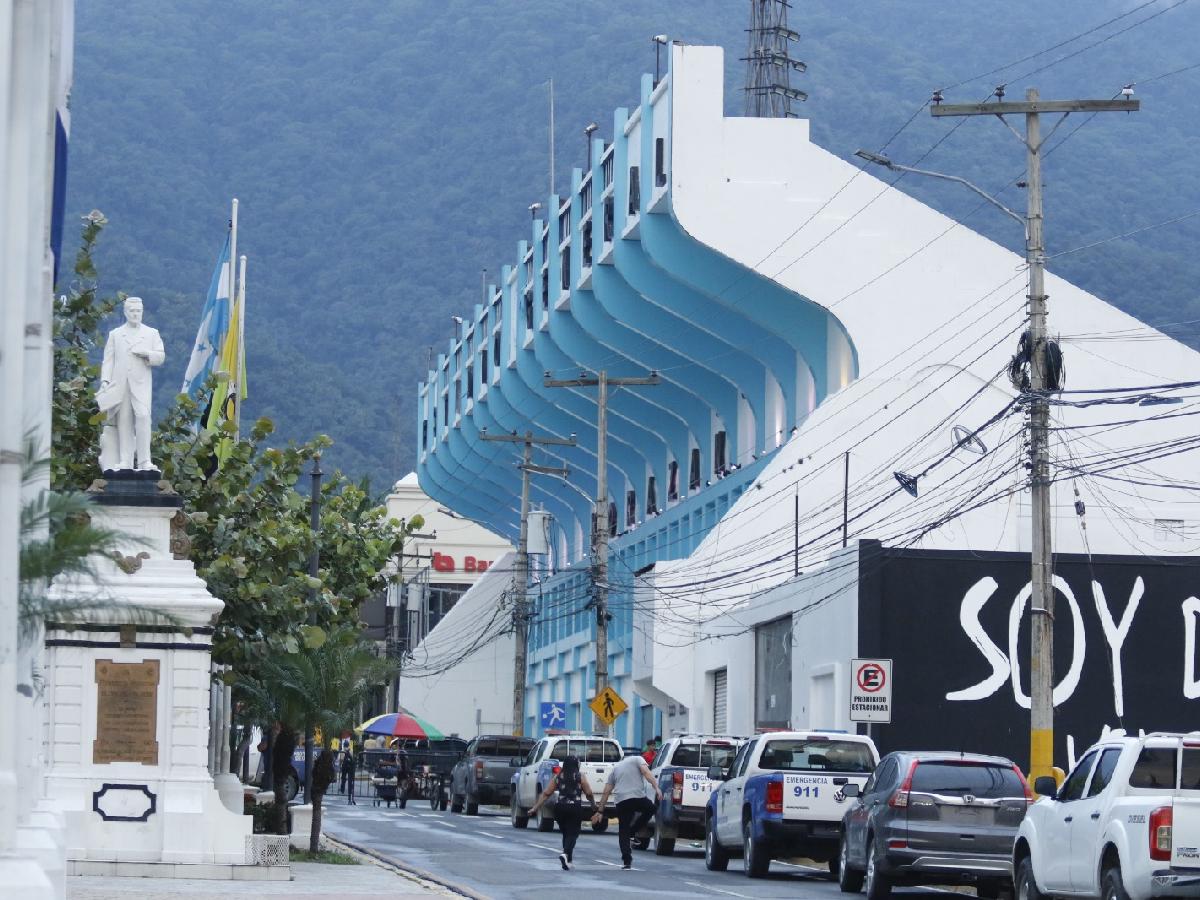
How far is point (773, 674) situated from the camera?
46.3 metres

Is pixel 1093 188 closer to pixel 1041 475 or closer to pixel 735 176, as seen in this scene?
pixel 735 176

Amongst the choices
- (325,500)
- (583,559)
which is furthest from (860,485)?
(583,559)

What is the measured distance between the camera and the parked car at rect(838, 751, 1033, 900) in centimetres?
2211

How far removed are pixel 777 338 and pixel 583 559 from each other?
21.6 meters

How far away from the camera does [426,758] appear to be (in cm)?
6353

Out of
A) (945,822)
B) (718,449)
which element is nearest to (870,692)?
(945,822)

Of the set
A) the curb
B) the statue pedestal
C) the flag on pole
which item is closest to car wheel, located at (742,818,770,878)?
the curb

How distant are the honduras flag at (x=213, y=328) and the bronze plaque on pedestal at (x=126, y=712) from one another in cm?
1337

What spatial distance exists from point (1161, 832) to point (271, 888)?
30.7 ft

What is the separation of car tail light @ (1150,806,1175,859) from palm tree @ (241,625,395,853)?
42.1 feet

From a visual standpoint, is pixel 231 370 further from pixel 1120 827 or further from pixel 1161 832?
pixel 1161 832

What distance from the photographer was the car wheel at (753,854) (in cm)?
2647

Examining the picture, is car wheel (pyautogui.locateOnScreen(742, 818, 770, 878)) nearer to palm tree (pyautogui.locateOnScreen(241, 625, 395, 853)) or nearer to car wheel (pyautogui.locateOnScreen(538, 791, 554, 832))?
palm tree (pyautogui.locateOnScreen(241, 625, 395, 853))

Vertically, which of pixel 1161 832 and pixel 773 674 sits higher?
pixel 773 674
